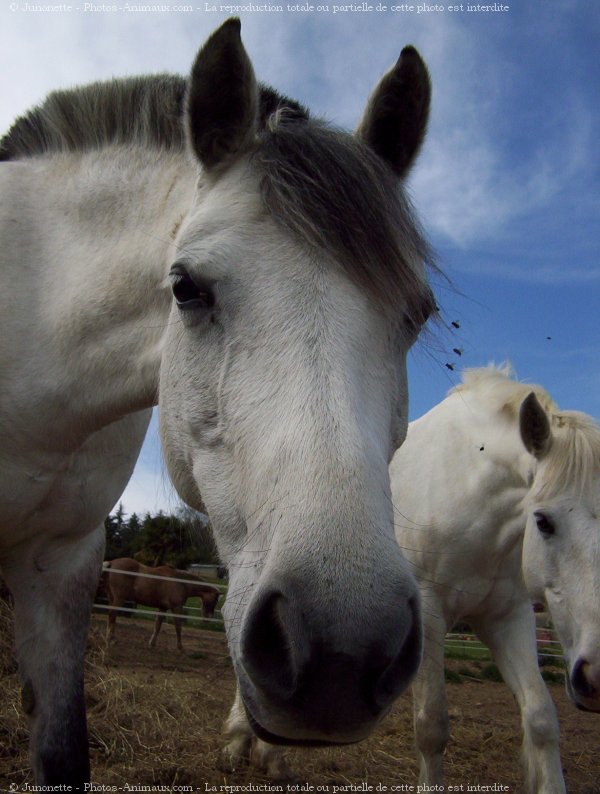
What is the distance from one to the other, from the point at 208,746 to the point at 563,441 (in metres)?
3.59

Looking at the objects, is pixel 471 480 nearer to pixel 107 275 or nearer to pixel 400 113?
pixel 400 113

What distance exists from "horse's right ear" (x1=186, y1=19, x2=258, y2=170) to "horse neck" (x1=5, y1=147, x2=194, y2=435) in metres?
0.27

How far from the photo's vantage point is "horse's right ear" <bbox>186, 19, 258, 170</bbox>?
6.81ft

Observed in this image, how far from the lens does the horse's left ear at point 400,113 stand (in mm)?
2264

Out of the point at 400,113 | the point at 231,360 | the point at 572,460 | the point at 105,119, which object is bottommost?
the point at 231,360

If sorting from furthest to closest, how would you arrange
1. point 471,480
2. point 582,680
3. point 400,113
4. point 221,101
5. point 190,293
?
point 471,480
point 582,680
point 400,113
point 221,101
point 190,293

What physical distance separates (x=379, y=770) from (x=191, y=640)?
1130cm

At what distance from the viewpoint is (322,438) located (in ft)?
4.80

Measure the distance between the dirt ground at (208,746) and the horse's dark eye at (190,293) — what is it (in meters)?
1.93

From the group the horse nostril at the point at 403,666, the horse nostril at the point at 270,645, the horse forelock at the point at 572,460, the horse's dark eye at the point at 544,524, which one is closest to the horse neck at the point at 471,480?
the horse forelock at the point at 572,460

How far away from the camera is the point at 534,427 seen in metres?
4.83

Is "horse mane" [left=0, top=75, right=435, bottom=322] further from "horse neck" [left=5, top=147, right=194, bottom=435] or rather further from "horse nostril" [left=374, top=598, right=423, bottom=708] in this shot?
"horse nostril" [left=374, top=598, right=423, bottom=708]

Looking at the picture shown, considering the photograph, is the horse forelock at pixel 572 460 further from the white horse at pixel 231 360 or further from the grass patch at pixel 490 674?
the grass patch at pixel 490 674

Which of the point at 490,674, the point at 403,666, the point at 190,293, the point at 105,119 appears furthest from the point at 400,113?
the point at 490,674
